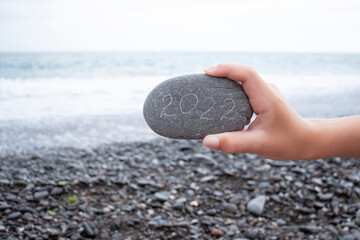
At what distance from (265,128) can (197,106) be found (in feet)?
1.27

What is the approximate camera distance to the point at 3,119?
668 cm

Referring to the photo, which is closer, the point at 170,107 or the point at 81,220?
the point at 170,107

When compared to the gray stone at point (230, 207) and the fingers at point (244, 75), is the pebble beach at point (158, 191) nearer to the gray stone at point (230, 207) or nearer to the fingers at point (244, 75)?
the gray stone at point (230, 207)

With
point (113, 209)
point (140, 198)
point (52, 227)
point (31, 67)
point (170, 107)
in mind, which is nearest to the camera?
point (170, 107)

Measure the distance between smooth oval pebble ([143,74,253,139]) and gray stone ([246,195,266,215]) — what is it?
1.63m

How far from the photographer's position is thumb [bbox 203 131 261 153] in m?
1.50

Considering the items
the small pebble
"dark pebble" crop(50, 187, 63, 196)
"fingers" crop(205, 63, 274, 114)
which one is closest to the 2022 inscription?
"fingers" crop(205, 63, 274, 114)

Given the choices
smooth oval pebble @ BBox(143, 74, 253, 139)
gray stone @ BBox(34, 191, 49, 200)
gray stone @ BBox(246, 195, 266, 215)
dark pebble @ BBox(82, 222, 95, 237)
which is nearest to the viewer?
smooth oval pebble @ BBox(143, 74, 253, 139)

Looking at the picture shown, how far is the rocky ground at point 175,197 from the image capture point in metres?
2.91

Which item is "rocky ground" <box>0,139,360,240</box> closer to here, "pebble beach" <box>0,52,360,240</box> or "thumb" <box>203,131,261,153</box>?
"pebble beach" <box>0,52,360,240</box>

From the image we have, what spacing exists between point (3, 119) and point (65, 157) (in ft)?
10.0

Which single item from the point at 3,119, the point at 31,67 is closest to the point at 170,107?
the point at 3,119

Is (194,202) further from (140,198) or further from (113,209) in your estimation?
(113,209)

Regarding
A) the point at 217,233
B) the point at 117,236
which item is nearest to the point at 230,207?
the point at 217,233
